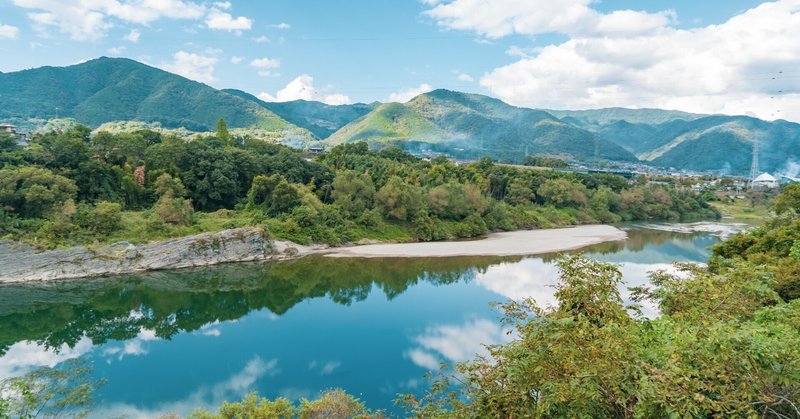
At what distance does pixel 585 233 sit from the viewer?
2140 inches

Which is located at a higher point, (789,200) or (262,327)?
(789,200)

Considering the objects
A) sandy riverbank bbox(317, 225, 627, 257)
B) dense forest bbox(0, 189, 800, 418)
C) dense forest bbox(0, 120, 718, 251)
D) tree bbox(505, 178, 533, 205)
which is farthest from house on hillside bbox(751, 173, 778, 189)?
dense forest bbox(0, 189, 800, 418)

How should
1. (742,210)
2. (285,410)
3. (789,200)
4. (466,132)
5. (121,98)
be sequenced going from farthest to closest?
1. (466,132)
2. (121,98)
3. (742,210)
4. (789,200)
5. (285,410)

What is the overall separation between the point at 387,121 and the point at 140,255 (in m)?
121

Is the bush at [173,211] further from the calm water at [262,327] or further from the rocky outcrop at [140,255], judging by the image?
the calm water at [262,327]

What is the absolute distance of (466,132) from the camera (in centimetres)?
15738

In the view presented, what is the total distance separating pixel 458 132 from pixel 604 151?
59.7 metres

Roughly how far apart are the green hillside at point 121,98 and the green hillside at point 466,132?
32.4 m

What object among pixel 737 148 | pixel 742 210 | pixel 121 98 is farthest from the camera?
pixel 737 148

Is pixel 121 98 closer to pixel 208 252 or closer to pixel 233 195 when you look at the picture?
pixel 233 195

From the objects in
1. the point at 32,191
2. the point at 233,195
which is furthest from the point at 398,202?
the point at 32,191

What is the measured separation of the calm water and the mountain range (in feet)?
235

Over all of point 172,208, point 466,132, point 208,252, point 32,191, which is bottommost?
point 208,252

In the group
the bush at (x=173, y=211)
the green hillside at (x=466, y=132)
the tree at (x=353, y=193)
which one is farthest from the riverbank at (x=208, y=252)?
the green hillside at (x=466, y=132)
